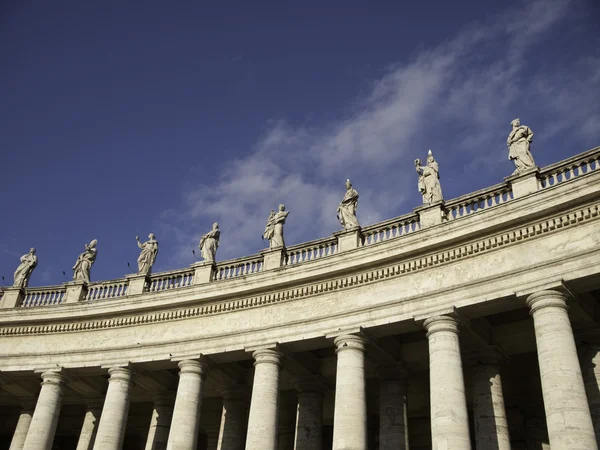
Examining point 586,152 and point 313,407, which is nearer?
point 586,152

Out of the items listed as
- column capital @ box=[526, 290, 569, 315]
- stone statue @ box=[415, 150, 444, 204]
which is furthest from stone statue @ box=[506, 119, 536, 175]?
column capital @ box=[526, 290, 569, 315]

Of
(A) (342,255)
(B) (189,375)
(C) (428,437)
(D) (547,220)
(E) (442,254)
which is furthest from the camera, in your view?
(C) (428,437)

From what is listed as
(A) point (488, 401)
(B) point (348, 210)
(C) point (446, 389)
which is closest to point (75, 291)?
(B) point (348, 210)

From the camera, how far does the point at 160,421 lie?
3556 centimetres

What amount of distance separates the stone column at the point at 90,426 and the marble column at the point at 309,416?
41.9 ft

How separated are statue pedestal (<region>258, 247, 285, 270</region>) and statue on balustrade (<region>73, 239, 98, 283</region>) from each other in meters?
11.8

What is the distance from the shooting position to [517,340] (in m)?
28.0

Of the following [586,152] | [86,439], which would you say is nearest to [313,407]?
[86,439]

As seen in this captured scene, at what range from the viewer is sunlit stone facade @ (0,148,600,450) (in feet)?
77.0

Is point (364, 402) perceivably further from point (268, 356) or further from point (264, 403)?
point (268, 356)

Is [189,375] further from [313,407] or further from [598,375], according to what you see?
[598,375]

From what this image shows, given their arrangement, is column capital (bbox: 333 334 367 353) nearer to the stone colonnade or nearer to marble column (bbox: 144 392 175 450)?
the stone colonnade

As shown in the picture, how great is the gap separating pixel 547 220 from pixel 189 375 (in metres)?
17.3

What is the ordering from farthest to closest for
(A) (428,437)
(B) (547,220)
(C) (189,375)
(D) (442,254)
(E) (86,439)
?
1. (E) (86,439)
2. (A) (428,437)
3. (C) (189,375)
4. (D) (442,254)
5. (B) (547,220)
